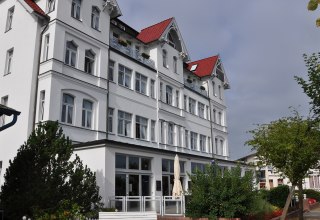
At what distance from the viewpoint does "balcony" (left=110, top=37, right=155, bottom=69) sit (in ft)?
89.2

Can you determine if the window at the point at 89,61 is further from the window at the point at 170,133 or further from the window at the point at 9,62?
the window at the point at 170,133

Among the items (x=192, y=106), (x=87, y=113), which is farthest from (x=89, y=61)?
(x=192, y=106)

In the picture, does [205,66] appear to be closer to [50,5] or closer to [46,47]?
[50,5]

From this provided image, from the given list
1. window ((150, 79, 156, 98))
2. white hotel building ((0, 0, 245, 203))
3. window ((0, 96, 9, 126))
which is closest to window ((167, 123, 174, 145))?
white hotel building ((0, 0, 245, 203))

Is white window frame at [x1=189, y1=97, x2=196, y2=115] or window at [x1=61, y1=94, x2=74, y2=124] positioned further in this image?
white window frame at [x1=189, y1=97, x2=196, y2=115]

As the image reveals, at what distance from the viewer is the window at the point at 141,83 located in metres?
28.9

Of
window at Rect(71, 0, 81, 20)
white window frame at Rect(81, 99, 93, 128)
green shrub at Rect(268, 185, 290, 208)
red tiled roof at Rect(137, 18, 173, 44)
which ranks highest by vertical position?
red tiled roof at Rect(137, 18, 173, 44)

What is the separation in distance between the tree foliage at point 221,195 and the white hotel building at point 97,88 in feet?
15.9

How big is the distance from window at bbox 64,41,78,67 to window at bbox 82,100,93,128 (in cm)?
256

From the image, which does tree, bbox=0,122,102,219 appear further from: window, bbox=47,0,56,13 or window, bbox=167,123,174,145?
window, bbox=167,123,174,145

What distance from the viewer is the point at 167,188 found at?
25.0 meters

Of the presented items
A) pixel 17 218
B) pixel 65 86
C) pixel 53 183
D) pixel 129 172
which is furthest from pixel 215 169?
pixel 65 86

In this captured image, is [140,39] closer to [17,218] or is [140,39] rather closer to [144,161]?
[144,161]

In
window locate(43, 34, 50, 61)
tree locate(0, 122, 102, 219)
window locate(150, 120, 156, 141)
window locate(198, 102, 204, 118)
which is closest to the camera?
tree locate(0, 122, 102, 219)
